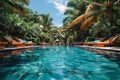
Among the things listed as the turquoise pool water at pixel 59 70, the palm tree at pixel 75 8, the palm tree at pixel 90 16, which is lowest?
the turquoise pool water at pixel 59 70

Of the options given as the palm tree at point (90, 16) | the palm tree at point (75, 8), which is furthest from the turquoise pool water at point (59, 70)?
the palm tree at point (75, 8)

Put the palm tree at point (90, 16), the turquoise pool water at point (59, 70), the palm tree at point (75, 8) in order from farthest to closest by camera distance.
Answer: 1. the palm tree at point (75, 8)
2. the palm tree at point (90, 16)
3. the turquoise pool water at point (59, 70)

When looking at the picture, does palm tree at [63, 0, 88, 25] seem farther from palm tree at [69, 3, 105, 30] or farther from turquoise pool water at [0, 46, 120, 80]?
turquoise pool water at [0, 46, 120, 80]

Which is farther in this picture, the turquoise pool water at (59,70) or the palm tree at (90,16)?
the palm tree at (90,16)

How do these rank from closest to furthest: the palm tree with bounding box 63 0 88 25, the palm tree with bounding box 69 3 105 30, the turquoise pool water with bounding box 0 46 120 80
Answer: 1. the turquoise pool water with bounding box 0 46 120 80
2. the palm tree with bounding box 69 3 105 30
3. the palm tree with bounding box 63 0 88 25

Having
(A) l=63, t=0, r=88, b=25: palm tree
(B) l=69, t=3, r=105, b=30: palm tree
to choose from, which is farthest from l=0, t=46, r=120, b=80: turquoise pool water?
(A) l=63, t=0, r=88, b=25: palm tree

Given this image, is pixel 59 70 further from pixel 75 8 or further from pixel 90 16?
pixel 75 8

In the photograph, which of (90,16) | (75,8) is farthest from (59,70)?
(75,8)

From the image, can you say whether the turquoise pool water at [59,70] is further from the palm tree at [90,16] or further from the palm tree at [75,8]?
the palm tree at [75,8]

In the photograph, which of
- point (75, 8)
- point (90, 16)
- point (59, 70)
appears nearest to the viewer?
point (59, 70)

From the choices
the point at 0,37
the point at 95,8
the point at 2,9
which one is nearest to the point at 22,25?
the point at 2,9

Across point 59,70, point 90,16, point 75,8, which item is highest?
point 75,8

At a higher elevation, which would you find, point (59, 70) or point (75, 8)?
point (75, 8)

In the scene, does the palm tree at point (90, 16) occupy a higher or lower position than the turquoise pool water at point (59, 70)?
higher
